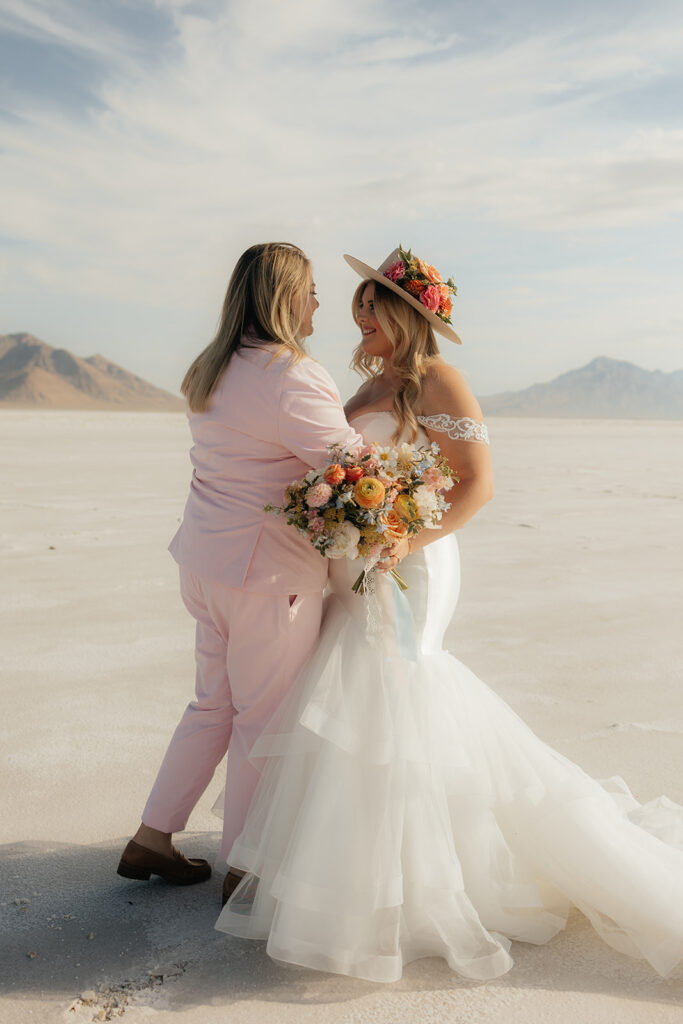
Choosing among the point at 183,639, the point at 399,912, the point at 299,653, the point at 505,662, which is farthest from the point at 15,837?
the point at 505,662

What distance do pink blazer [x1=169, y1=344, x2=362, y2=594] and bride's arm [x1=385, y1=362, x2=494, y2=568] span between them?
0.47 meters

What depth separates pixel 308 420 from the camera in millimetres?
2973

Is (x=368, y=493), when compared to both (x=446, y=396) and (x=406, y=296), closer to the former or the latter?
(x=446, y=396)

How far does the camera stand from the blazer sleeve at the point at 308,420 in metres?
2.97

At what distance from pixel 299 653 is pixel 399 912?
848 millimetres

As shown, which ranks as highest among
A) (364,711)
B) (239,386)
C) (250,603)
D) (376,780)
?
(239,386)

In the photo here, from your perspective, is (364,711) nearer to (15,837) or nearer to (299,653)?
(299,653)

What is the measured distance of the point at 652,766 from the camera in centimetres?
428

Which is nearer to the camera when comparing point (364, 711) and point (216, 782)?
point (364, 711)

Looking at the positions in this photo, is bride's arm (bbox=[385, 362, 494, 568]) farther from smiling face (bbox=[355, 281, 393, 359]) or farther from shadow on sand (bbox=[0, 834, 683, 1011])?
shadow on sand (bbox=[0, 834, 683, 1011])

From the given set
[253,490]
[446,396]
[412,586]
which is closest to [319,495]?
Result: [253,490]

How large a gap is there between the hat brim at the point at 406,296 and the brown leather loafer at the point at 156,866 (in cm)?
209

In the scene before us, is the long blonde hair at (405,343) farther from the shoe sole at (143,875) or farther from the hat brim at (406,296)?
the shoe sole at (143,875)

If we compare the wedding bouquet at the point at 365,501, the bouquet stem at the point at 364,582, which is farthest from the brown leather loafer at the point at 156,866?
the wedding bouquet at the point at 365,501
